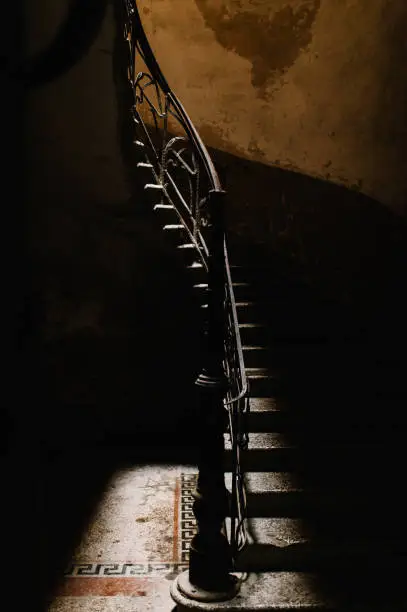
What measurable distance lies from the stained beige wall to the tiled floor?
11.0 feet

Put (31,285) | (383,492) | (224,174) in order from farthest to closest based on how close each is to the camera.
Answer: (224,174)
(31,285)
(383,492)

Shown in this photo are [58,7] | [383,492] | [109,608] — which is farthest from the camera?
[58,7]

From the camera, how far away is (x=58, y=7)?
5.23 metres

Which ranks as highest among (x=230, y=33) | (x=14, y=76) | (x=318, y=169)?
(x=230, y=33)

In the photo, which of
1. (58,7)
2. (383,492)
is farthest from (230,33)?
(383,492)

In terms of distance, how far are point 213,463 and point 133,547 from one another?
112cm

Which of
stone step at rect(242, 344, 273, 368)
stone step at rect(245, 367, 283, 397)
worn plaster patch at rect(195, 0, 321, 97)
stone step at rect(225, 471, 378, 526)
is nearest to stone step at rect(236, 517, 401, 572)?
stone step at rect(225, 471, 378, 526)

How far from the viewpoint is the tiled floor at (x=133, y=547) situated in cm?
351

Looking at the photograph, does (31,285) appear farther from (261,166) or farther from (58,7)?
(261,166)

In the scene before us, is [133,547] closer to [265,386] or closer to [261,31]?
[265,386]

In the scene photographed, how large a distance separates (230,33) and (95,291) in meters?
3.29

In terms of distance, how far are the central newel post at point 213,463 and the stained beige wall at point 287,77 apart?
10.0 ft

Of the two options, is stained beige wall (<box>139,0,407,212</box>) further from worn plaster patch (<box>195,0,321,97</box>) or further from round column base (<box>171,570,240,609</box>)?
round column base (<box>171,570,240,609</box>)

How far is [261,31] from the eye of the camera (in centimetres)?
689
